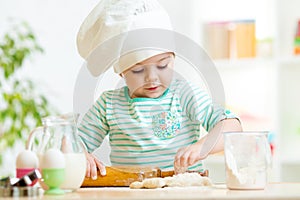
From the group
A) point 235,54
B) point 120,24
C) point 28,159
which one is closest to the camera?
point 28,159

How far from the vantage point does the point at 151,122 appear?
134 centimetres

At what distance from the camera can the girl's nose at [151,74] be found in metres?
1.31

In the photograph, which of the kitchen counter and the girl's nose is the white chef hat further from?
the kitchen counter

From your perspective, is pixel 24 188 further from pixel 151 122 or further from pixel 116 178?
pixel 151 122

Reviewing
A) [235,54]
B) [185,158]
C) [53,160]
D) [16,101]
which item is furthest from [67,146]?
[235,54]

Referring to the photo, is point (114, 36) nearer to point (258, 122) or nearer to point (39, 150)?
point (39, 150)

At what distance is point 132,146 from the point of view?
53.6 inches

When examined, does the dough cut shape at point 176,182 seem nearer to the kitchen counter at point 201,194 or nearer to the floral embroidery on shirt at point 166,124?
the kitchen counter at point 201,194

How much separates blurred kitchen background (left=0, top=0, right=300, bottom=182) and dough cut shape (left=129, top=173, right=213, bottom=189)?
2247 millimetres

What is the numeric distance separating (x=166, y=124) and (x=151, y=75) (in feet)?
0.37

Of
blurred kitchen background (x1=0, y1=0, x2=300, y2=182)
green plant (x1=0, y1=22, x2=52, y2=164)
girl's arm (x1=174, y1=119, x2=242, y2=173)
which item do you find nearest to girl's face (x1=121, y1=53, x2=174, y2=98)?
girl's arm (x1=174, y1=119, x2=242, y2=173)

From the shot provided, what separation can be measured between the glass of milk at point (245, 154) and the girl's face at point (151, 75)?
0.97 ft

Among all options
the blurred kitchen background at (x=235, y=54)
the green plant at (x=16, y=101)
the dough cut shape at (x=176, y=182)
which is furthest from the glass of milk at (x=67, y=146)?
the blurred kitchen background at (x=235, y=54)

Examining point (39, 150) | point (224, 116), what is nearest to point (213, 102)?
point (224, 116)
